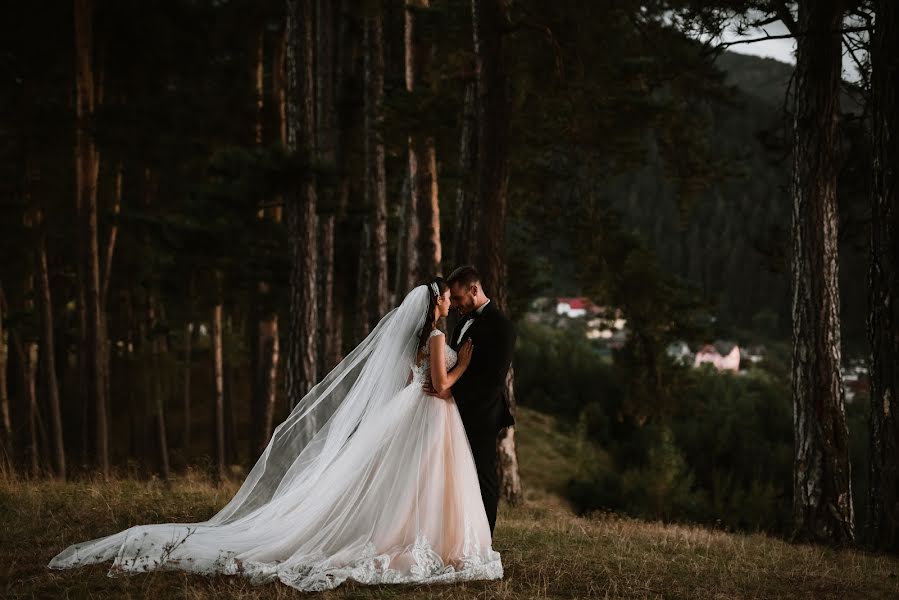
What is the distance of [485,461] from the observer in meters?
6.18

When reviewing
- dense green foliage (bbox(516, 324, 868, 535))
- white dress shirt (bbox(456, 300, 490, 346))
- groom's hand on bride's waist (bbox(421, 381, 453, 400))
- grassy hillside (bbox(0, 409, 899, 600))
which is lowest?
dense green foliage (bbox(516, 324, 868, 535))

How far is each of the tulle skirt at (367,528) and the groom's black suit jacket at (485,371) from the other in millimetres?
183

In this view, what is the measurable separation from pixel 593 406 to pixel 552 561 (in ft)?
68.3

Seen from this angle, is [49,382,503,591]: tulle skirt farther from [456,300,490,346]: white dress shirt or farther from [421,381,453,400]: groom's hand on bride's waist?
[456,300,490,346]: white dress shirt

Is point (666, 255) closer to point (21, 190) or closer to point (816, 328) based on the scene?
point (21, 190)

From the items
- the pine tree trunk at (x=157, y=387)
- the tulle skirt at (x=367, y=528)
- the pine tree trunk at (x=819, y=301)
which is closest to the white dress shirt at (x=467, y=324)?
the tulle skirt at (x=367, y=528)

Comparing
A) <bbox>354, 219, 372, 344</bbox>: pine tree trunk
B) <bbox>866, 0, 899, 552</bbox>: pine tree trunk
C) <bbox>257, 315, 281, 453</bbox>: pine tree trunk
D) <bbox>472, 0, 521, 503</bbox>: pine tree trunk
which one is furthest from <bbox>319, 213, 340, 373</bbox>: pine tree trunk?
<bbox>866, 0, 899, 552</bbox>: pine tree trunk

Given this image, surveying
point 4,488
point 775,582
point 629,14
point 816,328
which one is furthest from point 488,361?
point 629,14

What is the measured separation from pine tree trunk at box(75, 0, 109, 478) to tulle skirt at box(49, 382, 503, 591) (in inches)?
424

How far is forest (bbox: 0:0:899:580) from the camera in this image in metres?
8.89

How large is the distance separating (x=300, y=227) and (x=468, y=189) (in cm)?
262

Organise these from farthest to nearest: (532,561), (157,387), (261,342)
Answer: (157,387)
(261,342)
(532,561)

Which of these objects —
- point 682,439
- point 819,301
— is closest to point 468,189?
point 819,301

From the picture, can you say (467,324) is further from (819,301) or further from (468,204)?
(468,204)
